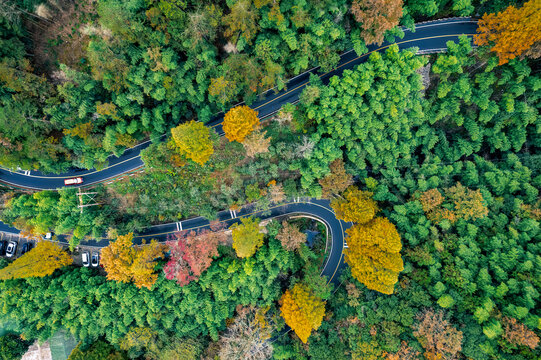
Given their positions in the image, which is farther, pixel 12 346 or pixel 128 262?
pixel 12 346

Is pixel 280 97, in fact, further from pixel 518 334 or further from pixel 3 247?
pixel 3 247

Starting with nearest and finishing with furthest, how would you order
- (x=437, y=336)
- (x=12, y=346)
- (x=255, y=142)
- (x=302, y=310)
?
(x=255, y=142) → (x=437, y=336) → (x=302, y=310) → (x=12, y=346)

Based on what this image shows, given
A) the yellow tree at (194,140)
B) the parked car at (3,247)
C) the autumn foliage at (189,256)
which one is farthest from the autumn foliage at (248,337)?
the parked car at (3,247)

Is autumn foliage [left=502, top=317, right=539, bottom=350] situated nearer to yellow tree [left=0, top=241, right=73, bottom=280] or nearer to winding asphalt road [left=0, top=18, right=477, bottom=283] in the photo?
winding asphalt road [left=0, top=18, right=477, bottom=283]

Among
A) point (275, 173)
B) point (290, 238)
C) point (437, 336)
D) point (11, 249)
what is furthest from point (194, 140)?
point (437, 336)

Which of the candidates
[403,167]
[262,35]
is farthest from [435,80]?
[262,35]

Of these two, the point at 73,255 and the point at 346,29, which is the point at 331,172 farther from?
the point at 73,255

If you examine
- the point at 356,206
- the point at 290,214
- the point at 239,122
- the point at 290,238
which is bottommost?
the point at 290,238
